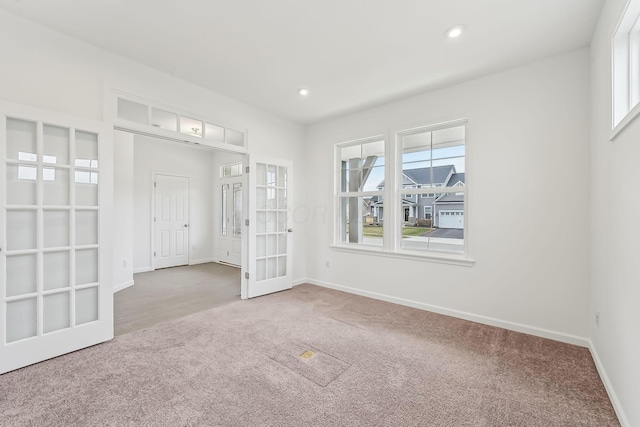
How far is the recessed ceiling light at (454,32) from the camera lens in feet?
7.60

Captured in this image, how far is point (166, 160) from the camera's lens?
609cm

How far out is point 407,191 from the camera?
3.81 m

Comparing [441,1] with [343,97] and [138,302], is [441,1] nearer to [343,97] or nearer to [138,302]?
[343,97]

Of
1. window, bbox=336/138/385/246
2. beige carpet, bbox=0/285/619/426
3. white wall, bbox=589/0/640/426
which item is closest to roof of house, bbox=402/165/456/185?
window, bbox=336/138/385/246

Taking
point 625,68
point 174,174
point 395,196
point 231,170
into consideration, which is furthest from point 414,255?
point 174,174

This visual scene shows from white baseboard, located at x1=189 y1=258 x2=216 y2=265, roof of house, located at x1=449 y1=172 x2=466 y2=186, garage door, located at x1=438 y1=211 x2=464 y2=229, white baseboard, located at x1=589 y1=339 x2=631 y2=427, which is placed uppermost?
roof of house, located at x1=449 y1=172 x2=466 y2=186

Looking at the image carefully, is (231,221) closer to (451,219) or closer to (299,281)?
(299,281)

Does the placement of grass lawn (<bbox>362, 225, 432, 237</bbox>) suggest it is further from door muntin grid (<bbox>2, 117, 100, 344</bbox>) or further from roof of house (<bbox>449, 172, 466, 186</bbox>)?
door muntin grid (<bbox>2, 117, 100, 344</bbox>)

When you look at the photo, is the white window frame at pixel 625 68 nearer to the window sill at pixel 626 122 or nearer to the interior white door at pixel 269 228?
the window sill at pixel 626 122

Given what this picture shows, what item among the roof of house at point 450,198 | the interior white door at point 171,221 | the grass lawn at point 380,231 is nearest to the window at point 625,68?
the roof of house at point 450,198

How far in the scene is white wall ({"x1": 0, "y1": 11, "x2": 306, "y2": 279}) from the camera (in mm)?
2196

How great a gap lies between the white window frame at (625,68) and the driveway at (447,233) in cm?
173

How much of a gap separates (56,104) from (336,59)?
8.23 ft

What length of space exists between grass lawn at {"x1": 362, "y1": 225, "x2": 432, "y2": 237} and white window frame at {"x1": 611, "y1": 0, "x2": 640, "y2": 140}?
6.80 ft
